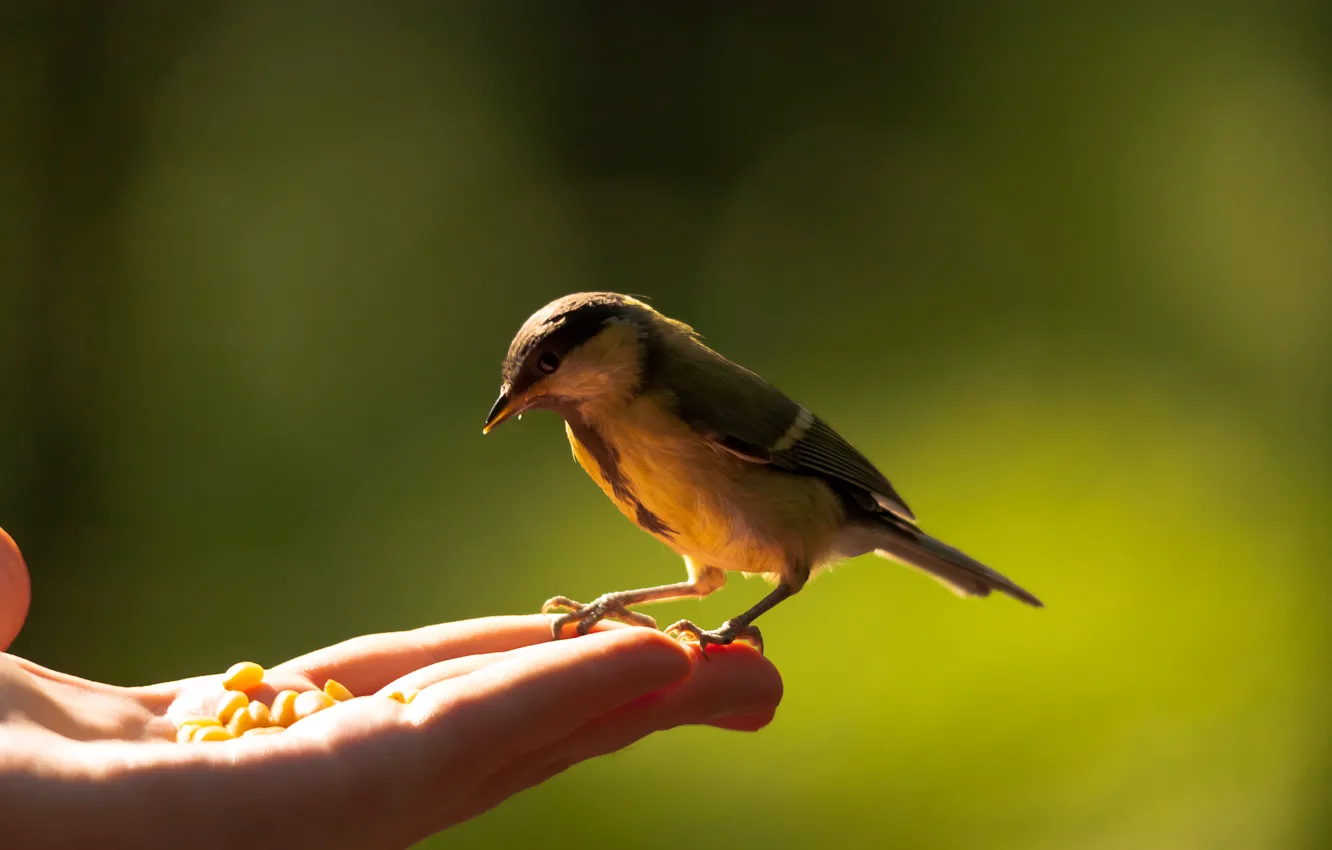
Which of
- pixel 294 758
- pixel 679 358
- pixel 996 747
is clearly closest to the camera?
pixel 294 758

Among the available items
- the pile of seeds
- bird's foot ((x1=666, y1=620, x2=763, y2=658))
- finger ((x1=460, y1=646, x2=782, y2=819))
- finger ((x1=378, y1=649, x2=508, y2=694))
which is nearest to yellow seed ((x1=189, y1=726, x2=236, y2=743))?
the pile of seeds

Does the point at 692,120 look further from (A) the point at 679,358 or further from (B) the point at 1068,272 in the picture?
(A) the point at 679,358

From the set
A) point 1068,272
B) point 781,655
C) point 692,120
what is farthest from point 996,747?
point 692,120

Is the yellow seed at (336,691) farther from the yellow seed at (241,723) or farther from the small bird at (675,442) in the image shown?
the small bird at (675,442)

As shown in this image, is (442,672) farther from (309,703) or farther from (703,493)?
(703,493)

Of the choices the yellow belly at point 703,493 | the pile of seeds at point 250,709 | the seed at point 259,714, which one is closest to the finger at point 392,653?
the pile of seeds at point 250,709

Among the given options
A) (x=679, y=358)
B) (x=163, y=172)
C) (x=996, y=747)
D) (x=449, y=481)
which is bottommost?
(x=996, y=747)
